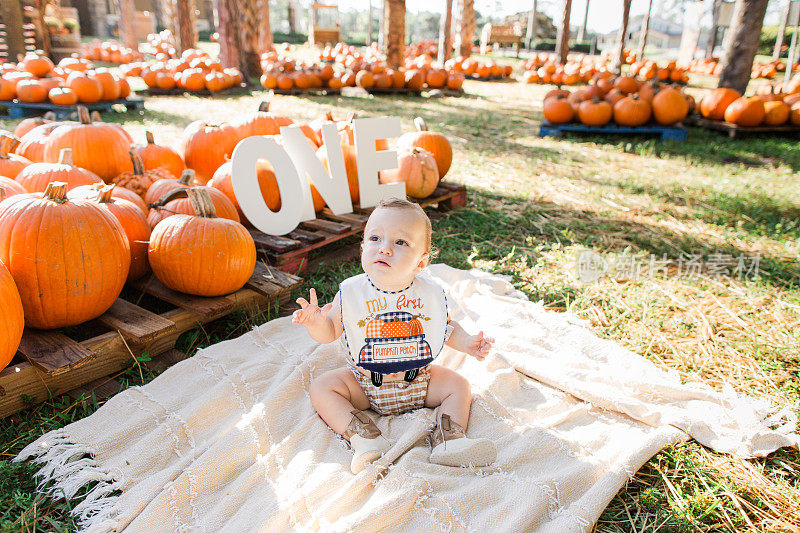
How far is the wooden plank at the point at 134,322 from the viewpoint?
223 cm

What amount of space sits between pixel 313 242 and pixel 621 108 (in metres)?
6.03

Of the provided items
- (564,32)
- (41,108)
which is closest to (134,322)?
(41,108)

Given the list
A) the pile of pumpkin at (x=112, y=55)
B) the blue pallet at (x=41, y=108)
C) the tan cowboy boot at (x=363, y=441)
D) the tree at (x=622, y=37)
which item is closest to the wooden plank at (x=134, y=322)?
the tan cowboy boot at (x=363, y=441)

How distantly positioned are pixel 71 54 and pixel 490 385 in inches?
535

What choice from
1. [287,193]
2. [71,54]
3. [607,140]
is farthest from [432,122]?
[71,54]

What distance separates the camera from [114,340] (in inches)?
→ 88.3

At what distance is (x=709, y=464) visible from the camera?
6.41ft

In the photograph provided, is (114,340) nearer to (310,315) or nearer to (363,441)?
(310,315)

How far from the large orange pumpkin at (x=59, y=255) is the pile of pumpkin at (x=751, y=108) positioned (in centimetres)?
845

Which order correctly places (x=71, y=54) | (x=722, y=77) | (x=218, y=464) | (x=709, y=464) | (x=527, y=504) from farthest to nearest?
(x=71, y=54), (x=722, y=77), (x=709, y=464), (x=218, y=464), (x=527, y=504)

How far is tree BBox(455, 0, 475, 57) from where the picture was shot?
633 inches

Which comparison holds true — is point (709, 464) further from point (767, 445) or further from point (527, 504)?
point (527, 504)

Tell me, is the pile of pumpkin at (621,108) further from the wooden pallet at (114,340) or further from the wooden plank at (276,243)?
the wooden pallet at (114,340)

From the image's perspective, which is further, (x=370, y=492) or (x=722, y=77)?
(x=722, y=77)
